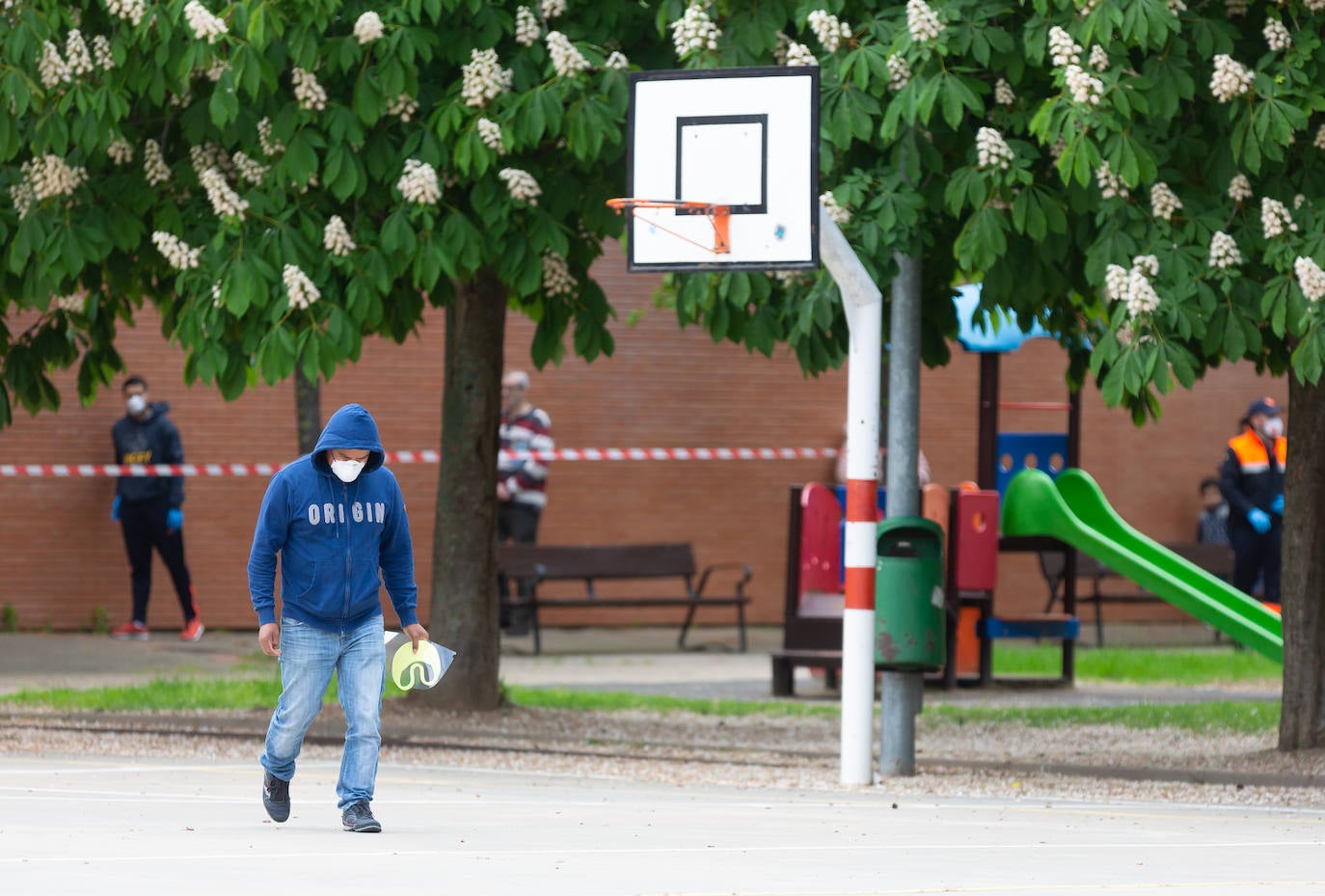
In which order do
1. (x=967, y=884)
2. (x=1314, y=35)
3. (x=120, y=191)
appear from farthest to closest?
(x=120, y=191) → (x=1314, y=35) → (x=967, y=884)

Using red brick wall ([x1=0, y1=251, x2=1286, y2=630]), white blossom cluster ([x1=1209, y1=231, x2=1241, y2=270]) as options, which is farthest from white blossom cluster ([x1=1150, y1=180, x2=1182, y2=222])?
red brick wall ([x1=0, y1=251, x2=1286, y2=630])

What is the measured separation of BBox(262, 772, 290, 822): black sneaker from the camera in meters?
8.12

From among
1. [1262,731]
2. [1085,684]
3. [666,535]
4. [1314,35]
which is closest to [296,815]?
[1314,35]

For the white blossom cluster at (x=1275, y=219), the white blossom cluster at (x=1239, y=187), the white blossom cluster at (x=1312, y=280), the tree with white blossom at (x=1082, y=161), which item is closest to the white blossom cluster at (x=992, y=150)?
the tree with white blossom at (x=1082, y=161)

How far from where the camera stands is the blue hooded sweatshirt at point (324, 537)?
8.00m

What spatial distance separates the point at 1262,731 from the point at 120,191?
7.35 m

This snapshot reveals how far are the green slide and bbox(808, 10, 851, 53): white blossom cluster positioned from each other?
5488 millimetres

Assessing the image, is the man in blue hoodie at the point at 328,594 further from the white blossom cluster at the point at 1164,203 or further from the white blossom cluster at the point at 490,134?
the white blossom cluster at the point at 1164,203

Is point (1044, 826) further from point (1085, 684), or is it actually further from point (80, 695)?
point (1085, 684)

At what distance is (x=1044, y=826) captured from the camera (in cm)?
896

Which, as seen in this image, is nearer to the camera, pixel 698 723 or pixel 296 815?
pixel 296 815

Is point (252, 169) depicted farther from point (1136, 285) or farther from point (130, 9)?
point (1136, 285)

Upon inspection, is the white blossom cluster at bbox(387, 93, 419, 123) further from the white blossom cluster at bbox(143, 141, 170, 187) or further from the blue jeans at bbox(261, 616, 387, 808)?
the blue jeans at bbox(261, 616, 387, 808)

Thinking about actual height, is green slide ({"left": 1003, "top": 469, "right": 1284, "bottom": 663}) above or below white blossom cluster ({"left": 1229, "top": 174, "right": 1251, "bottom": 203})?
below
